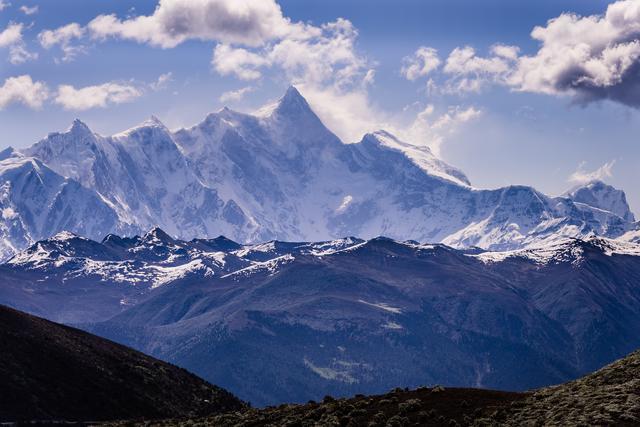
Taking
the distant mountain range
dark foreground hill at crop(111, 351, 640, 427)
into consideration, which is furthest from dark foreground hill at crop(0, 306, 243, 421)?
dark foreground hill at crop(111, 351, 640, 427)

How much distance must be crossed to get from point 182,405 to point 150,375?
395 inches

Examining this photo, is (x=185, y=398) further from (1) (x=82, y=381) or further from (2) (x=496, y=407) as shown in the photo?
(2) (x=496, y=407)

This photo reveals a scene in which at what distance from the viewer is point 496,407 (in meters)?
85.6

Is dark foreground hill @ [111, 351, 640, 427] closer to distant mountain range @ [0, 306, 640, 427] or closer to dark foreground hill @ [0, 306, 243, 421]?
distant mountain range @ [0, 306, 640, 427]

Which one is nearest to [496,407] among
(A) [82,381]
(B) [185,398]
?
(A) [82,381]

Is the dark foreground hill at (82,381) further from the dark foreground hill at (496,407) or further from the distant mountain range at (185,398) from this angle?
the dark foreground hill at (496,407)

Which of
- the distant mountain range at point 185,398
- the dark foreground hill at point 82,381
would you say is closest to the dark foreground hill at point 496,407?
the distant mountain range at point 185,398

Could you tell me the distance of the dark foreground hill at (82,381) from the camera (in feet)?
461

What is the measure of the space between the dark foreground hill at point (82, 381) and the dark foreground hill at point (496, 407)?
4723cm

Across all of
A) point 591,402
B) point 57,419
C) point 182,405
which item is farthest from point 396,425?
point 182,405

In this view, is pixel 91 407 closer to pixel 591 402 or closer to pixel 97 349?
pixel 97 349

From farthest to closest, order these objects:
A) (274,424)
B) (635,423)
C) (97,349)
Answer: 1. (97,349)
2. (274,424)
3. (635,423)

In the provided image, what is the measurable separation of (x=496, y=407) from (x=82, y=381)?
265 feet

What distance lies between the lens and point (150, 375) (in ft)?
541
